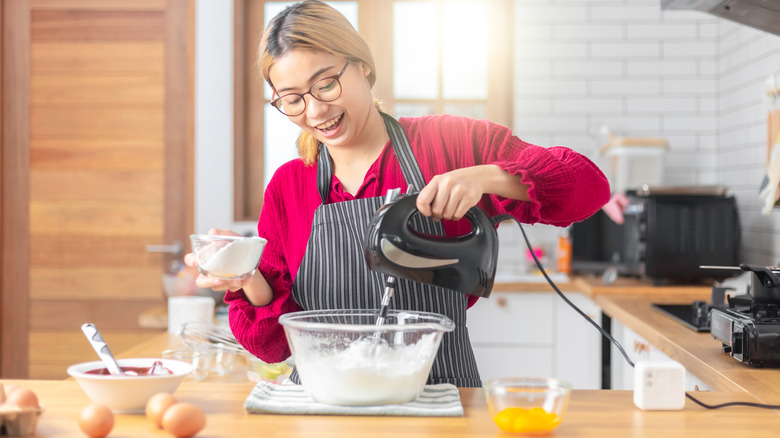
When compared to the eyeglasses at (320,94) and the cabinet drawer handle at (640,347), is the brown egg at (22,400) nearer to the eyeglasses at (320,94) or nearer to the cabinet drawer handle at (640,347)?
the eyeglasses at (320,94)

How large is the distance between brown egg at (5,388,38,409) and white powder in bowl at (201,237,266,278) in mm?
290

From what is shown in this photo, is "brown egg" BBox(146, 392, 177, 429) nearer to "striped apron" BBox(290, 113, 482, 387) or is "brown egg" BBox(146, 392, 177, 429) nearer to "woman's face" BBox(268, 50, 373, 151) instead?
"striped apron" BBox(290, 113, 482, 387)

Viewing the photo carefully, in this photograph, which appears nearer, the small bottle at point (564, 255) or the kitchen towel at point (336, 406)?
the kitchen towel at point (336, 406)

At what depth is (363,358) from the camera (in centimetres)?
110

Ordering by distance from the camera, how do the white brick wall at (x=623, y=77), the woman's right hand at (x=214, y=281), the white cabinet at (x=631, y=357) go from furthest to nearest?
the white brick wall at (x=623, y=77), the white cabinet at (x=631, y=357), the woman's right hand at (x=214, y=281)

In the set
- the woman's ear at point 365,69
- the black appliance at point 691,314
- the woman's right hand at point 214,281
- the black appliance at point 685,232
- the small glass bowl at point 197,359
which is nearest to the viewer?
the woman's right hand at point 214,281

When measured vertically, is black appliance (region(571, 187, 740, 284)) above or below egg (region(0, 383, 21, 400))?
above

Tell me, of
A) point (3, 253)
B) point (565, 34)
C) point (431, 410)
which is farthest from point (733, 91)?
point (3, 253)

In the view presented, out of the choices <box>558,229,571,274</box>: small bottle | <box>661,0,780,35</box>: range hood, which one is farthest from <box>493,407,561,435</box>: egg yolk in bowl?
<box>558,229,571,274</box>: small bottle

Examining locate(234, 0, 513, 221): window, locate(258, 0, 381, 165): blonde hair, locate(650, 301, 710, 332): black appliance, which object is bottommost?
locate(650, 301, 710, 332): black appliance

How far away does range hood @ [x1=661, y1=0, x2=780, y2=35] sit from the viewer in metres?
1.88

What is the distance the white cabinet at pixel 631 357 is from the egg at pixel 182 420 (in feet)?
3.64

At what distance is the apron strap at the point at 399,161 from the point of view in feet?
4.83

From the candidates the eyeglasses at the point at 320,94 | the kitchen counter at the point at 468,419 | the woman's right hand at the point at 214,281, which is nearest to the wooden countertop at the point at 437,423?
the kitchen counter at the point at 468,419
